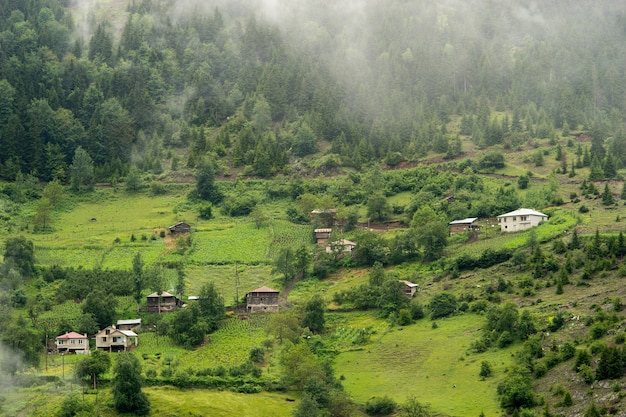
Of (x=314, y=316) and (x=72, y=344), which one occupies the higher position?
(x=72, y=344)

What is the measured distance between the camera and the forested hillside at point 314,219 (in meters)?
93.2

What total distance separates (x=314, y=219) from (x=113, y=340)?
4179 cm

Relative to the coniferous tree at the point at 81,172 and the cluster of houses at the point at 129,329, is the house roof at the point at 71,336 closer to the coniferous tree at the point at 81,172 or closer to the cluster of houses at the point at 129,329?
the cluster of houses at the point at 129,329

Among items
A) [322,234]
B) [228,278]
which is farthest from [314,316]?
[322,234]

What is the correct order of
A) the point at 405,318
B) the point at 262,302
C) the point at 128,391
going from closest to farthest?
the point at 128,391, the point at 405,318, the point at 262,302

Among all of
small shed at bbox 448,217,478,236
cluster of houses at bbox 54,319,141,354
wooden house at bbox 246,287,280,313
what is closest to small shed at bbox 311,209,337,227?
small shed at bbox 448,217,478,236

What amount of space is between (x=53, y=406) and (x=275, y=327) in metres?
25.7

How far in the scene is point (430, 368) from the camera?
96438 mm

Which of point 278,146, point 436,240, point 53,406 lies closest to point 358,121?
point 278,146

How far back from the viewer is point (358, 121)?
558ft

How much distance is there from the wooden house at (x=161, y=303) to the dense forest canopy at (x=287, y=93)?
45.1 metres

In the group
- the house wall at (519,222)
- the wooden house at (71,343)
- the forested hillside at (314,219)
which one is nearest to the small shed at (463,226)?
the forested hillside at (314,219)

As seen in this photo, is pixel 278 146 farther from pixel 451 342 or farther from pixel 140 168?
pixel 451 342

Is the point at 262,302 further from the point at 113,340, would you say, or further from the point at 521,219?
the point at 521,219
